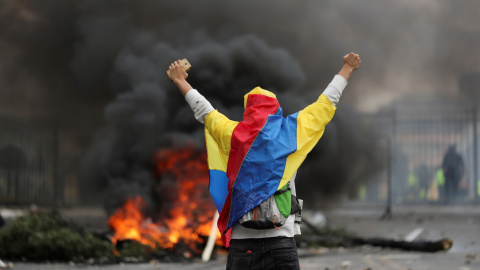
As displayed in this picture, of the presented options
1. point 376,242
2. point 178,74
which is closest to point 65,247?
point 376,242

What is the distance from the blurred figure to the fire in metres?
10.2

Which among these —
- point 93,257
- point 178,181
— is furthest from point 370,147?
point 93,257

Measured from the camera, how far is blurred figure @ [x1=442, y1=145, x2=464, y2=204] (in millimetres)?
17594

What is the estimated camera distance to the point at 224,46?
40.3 feet

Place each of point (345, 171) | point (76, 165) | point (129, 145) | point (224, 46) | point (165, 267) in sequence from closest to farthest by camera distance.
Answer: point (165, 267) < point (129, 145) < point (224, 46) < point (345, 171) < point (76, 165)

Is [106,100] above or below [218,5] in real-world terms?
below

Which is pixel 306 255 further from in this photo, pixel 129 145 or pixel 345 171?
pixel 345 171

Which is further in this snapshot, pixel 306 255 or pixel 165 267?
pixel 306 255

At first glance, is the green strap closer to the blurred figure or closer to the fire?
the fire

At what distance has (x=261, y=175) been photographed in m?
2.67

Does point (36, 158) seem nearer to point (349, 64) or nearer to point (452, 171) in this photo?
point (452, 171)

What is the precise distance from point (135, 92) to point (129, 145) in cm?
101

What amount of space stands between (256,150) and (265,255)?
453 mm

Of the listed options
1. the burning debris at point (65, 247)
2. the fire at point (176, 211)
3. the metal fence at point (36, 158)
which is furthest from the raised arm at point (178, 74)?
the metal fence at point (36, 158)
